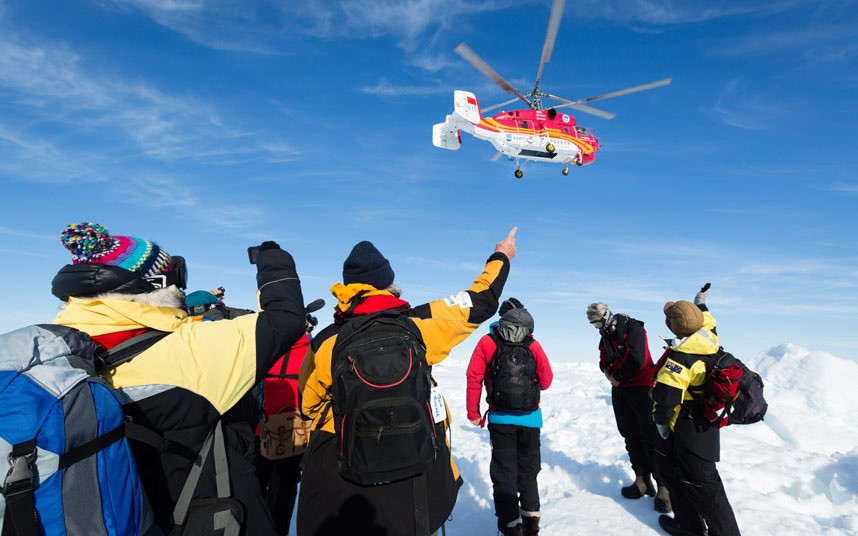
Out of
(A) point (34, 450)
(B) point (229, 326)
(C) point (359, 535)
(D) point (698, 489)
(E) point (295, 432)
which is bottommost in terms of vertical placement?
(D) point (698, 489)

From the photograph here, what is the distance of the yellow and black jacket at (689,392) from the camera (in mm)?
4266

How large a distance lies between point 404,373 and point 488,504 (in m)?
4.71

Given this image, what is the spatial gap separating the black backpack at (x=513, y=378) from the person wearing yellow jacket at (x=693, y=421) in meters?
1.23

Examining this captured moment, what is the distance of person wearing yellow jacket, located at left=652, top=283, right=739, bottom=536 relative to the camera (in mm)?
4195

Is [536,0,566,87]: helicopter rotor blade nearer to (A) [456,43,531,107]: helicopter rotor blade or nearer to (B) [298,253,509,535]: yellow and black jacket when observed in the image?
(A) [456,43,531,107]: helicopter rotor blade

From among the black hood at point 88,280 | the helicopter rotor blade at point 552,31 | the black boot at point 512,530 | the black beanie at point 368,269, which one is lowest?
the black boot at point 512,530

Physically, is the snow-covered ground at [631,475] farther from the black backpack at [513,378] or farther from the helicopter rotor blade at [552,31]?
the helicopter rotor blade at [552,31]

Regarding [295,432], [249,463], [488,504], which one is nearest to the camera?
[249,463]

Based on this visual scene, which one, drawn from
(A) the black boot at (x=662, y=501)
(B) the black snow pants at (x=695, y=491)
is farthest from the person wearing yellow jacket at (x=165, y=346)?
(A) the black boot at (x=662, y=501)

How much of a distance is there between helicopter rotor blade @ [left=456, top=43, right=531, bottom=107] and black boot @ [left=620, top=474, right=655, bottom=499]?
15.8m

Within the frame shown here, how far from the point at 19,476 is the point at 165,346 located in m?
0.60

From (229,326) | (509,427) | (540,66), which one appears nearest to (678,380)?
(509,427)

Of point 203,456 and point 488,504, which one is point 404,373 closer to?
point 203,456

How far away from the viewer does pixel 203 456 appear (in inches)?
81.2
